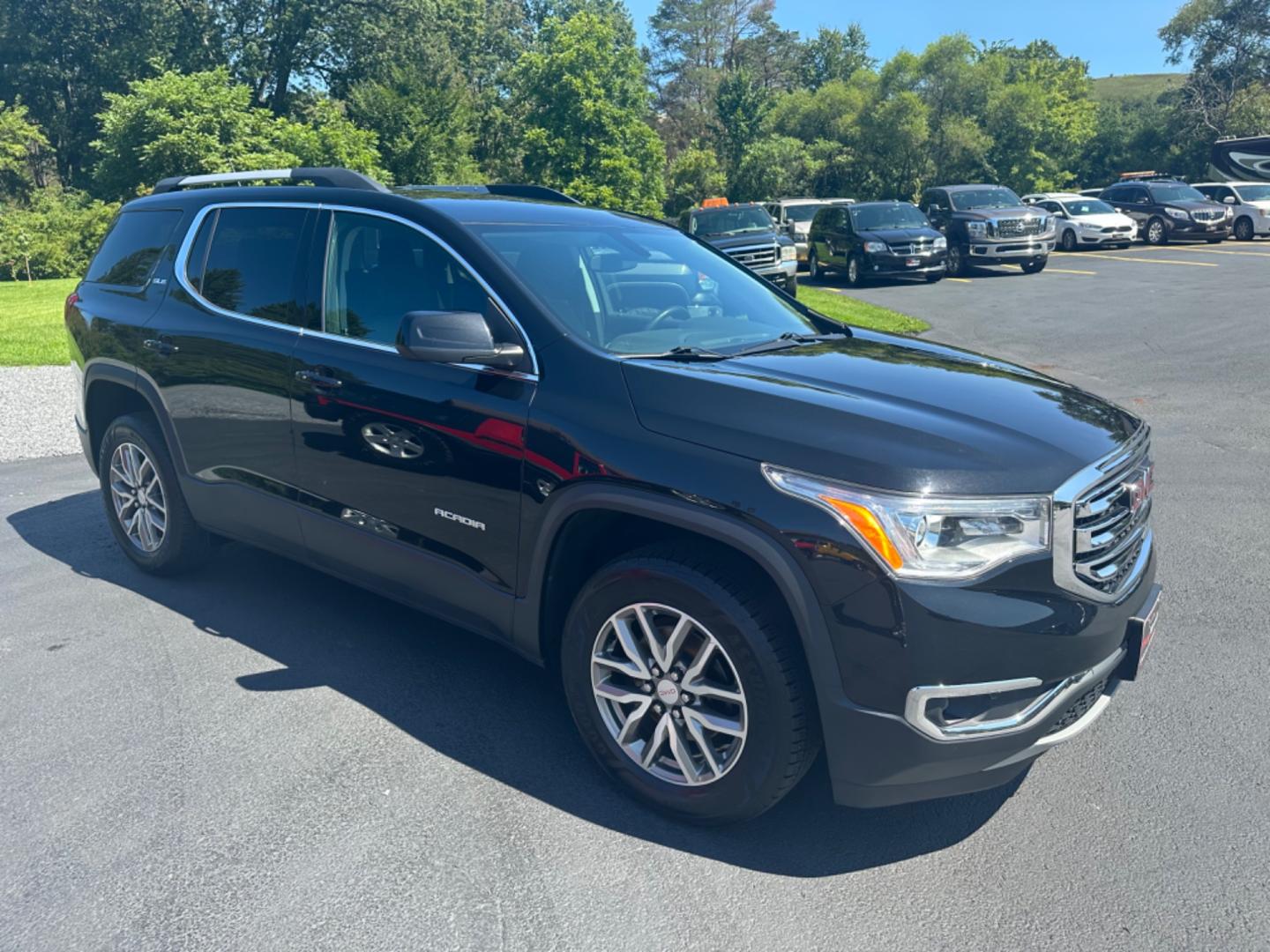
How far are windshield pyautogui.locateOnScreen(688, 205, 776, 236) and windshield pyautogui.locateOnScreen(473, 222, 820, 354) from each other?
15.2 meters

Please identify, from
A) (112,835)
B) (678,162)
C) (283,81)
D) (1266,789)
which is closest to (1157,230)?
(678,162)

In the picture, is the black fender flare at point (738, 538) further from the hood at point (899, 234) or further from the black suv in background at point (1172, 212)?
the black suv in background at point (1172, 212)

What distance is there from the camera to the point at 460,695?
3990 mm

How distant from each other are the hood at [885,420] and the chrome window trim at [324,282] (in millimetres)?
455

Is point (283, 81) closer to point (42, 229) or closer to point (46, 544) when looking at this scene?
point (42, 229)

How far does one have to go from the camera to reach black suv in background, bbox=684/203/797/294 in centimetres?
1741

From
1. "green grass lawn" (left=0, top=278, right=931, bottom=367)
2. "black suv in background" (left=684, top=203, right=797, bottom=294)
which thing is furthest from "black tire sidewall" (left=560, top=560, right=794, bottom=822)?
"black suv in background" (left=684, top=203, right=797, bottom=294)

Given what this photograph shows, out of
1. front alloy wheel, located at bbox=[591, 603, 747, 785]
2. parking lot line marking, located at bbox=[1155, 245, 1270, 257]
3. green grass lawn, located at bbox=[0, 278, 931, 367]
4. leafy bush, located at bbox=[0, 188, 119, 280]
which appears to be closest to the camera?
front alloy wheel, located at bbox=[591, 603, 747, 785]

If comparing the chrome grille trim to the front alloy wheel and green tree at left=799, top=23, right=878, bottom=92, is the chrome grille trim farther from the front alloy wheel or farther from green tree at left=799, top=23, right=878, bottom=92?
green tree at left=799, top=23, right=878, bottom=92

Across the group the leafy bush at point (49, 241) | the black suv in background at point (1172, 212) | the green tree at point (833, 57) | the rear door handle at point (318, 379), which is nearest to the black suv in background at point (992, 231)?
the black suv in background at point (1172, 212)

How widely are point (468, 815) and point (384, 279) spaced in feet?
6.72

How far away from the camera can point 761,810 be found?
2.95 m

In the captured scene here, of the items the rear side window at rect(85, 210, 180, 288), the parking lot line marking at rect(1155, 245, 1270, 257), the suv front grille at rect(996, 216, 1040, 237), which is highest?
the rear side window at rect(85, 210, 180, 288)

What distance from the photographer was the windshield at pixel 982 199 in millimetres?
22375
